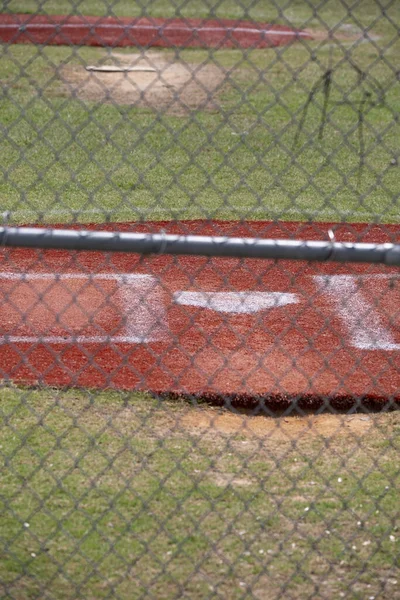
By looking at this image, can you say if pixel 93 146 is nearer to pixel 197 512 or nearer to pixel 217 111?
pixel 217 111

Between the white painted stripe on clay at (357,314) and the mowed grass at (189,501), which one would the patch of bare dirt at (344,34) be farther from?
the mowed grass at (189,501)

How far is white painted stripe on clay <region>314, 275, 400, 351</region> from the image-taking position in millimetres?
6043

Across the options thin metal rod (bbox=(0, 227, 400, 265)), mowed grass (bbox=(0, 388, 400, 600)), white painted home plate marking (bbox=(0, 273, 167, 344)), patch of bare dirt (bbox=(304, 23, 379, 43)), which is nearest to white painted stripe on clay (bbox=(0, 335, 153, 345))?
white painted home plate marking (bbox=(0, 273, 167, 344))

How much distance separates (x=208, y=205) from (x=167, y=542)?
4.69m

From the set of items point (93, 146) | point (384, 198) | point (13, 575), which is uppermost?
point (93, 146)

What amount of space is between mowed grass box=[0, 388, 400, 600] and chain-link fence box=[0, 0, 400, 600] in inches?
0.4

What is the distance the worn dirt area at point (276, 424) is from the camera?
5.00m

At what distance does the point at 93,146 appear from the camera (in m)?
9.74

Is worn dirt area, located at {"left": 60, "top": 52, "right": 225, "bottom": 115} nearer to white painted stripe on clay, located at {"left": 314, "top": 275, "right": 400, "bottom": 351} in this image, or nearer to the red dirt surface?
the red dirt surface

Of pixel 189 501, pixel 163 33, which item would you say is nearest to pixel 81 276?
pixel 189 501

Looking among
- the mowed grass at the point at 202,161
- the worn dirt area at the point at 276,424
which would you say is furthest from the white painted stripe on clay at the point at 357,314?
the worn dirt area at the point at 276,424

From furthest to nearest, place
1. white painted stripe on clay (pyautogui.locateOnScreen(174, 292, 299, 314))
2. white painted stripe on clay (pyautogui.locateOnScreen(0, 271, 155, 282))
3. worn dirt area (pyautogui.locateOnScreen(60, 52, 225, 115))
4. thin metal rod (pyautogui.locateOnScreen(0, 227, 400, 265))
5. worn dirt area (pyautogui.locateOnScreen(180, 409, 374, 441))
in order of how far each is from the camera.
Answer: worn dirt area (pyautogui.locateOnScreen(60, 52, 225, 115)) < white painted stripe on clay (pyautogui.locateOnScreen(0, 271, 155, 282)) < white painted stripe on clay (pyautogui.locateOnScreen(174, 292, 299, 314)) < worn dirt area (pyautogui.locateOnScreen(180, 409, 374, 441)) < thin metal rod (pyautogui.locateOnScreen(0, 227, 400, 265))

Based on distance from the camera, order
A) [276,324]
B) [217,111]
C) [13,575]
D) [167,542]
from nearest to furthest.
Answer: [13,575] < [167,542] < [276,324] < [217,111]

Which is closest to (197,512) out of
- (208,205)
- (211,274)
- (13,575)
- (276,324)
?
(13,575)
